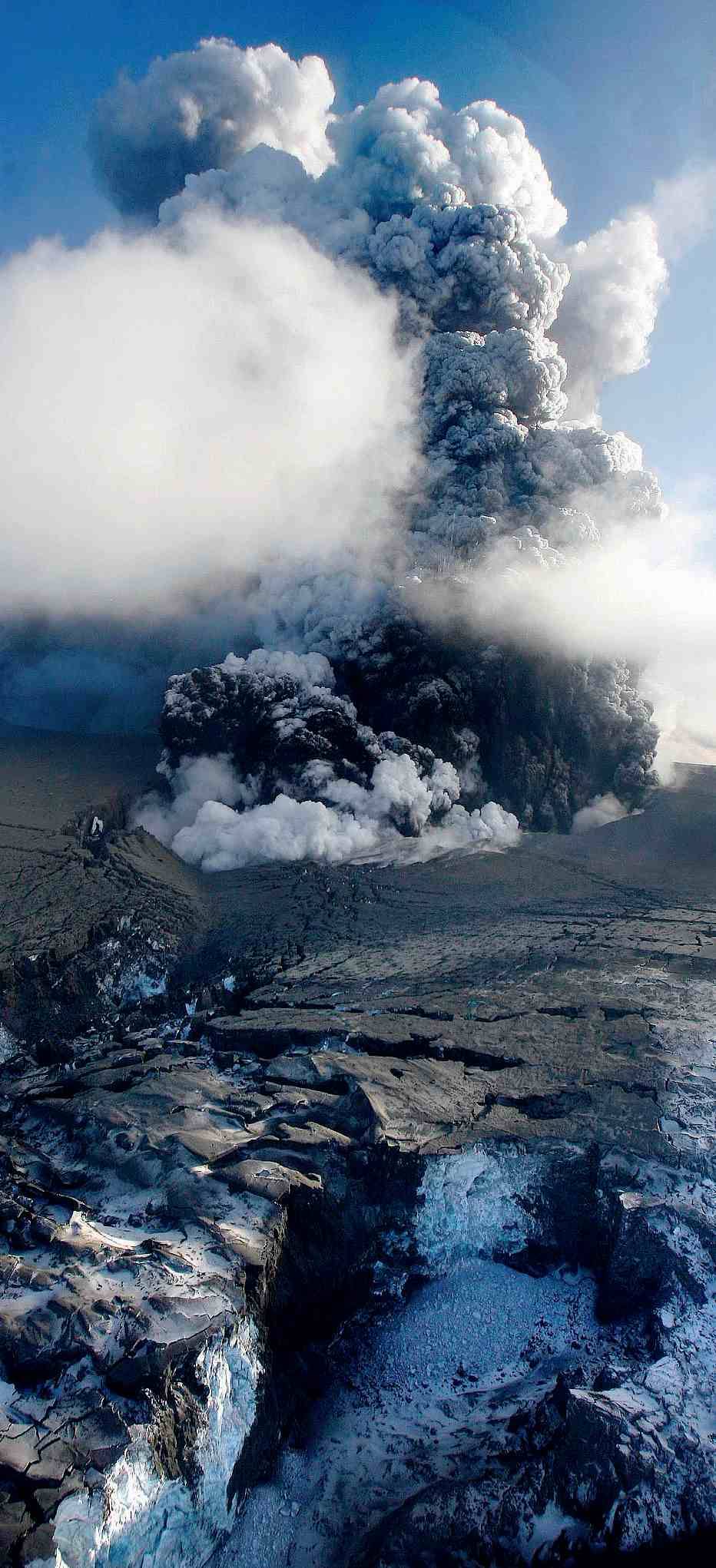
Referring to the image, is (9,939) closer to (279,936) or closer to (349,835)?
Answer: (279,936)

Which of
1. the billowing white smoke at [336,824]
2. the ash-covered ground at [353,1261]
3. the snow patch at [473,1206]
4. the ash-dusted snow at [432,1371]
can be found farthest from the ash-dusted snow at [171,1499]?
the billowing white smoke at [336,824]

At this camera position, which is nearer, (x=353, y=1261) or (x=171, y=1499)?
(x=171, y=1499)

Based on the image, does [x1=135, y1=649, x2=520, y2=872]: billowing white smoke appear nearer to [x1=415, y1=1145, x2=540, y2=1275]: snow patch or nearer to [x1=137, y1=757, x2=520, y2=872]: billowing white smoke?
[x1=137, y1=757, x2=520, y2=872]: billowing white smoke

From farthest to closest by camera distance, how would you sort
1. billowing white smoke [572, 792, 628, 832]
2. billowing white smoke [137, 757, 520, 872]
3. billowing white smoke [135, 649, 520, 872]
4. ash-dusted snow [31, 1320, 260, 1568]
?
billowing white smoke [572, 792, 628, 832], billowing white smoke [135, 649, 520, 872], billowing white smoke [137, 757, 520, 872], ash-dusted snow [31, 1320, 260, 1568]

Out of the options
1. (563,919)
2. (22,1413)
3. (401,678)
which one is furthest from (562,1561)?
(401,678)

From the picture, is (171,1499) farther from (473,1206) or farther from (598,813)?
(598,813)

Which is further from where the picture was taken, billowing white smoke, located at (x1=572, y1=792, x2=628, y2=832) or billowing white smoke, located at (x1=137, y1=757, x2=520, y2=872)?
billowing white smoke, located at (x1=572, y1=792, x2=628, y2=832)

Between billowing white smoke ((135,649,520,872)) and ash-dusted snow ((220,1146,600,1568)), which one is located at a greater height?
billowing white smoke ((135,649,520,872))

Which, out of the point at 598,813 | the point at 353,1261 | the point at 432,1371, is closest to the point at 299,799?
the point at 598,813

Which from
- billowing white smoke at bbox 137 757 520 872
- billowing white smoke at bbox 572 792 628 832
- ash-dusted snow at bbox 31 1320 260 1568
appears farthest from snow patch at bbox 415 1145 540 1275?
billowing white smoke at bbox 572 792 628 832
